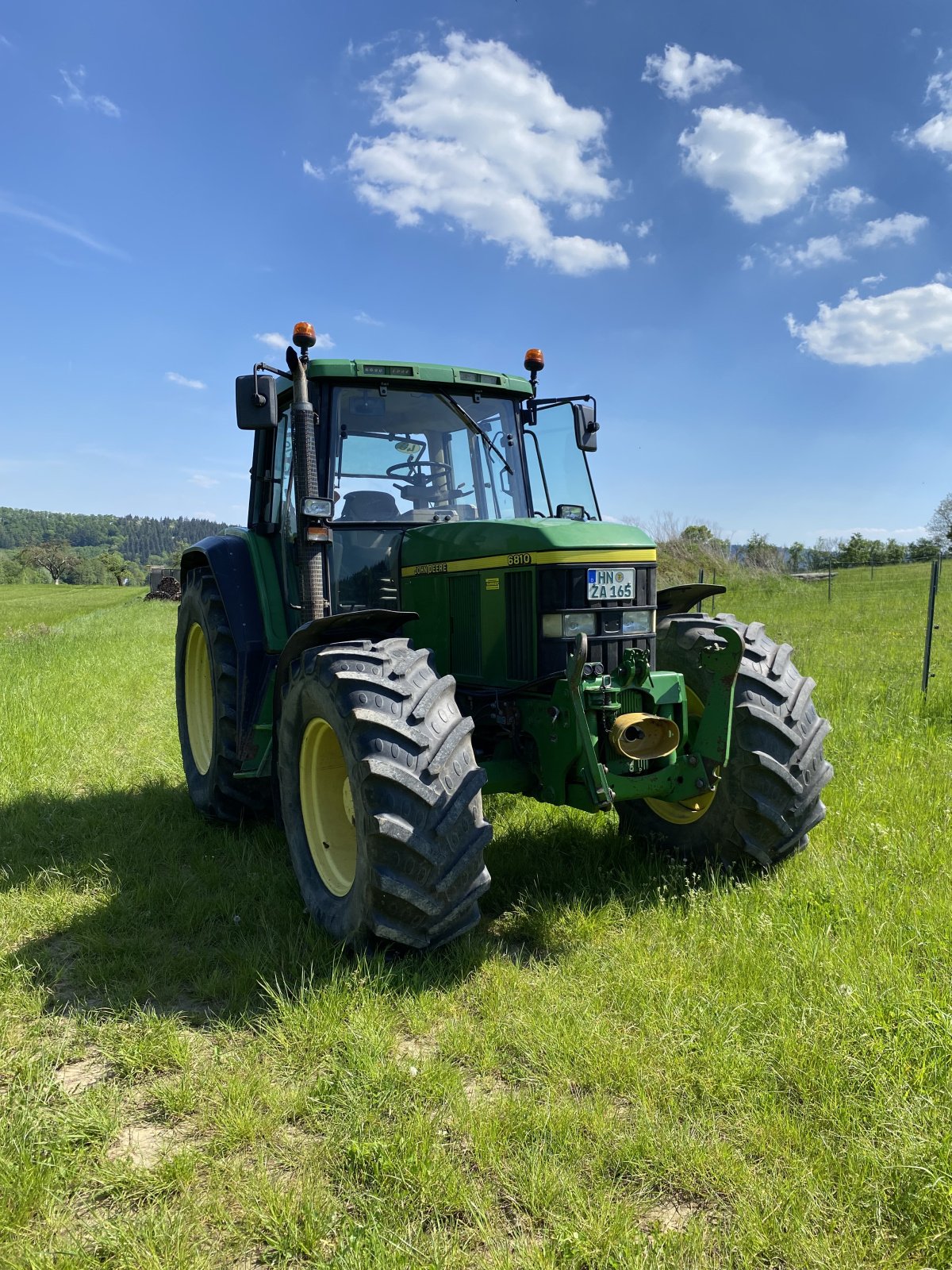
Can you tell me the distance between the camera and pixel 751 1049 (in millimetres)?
2674

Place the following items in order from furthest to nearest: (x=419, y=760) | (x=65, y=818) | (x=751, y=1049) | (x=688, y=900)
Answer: (x=65, y=818) < (x=688, y=900) < (x=419, y=760) < (x=751, y=1049)

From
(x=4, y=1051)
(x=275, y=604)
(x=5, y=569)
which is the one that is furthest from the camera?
(x=5, y=569)

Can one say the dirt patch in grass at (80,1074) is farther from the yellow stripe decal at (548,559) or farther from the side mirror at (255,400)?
the side mirror at (255,400)

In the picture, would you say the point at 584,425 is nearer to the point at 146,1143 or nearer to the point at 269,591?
the point at 269,591

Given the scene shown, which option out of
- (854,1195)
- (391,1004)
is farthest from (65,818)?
(854,1195)

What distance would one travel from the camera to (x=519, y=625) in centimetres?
380

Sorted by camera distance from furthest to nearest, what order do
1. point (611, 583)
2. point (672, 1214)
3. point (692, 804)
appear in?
point (692, 804) < point (611, 583) < point (672, 1214)

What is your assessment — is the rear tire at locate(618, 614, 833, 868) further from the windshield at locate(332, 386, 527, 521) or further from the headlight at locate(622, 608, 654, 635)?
the windshield at locate(332, 386, 527, 521)

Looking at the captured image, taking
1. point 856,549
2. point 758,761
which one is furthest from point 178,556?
point 856,549

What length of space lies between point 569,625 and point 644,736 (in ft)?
1.82

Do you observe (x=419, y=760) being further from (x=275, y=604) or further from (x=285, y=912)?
(x=275, y=604)

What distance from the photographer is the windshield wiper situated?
14.9ft

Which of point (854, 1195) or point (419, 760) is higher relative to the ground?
point (419, 760)

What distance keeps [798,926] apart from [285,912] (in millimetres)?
2176
